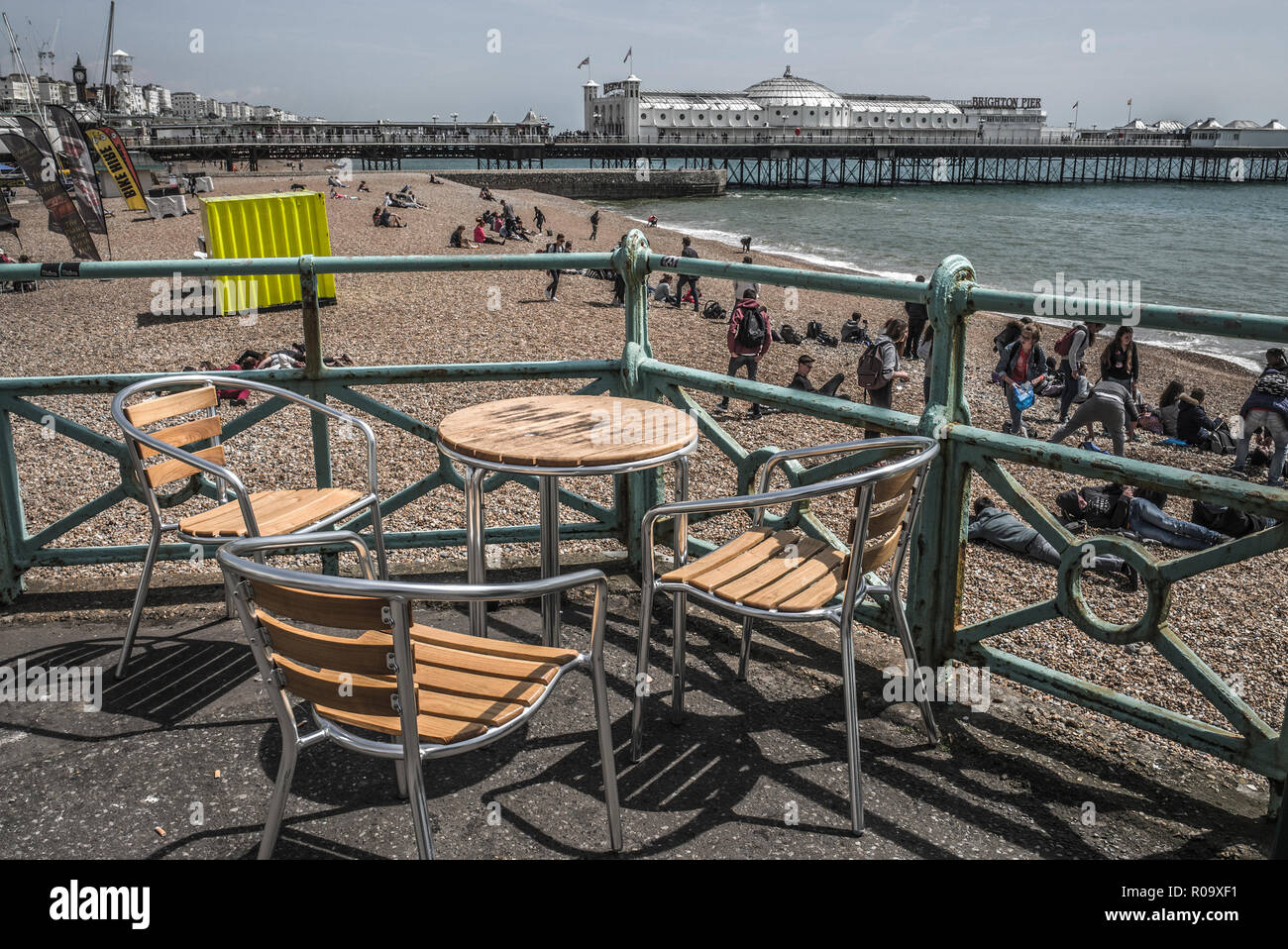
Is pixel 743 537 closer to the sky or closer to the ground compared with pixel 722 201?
closer to the ground

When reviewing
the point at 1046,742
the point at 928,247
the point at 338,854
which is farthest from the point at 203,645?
the point at 928,247

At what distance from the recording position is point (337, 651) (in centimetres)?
210

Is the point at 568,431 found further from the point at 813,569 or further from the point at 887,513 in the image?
the point at 887,513

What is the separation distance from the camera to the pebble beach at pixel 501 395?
6.22 meters

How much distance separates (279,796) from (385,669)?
528mm

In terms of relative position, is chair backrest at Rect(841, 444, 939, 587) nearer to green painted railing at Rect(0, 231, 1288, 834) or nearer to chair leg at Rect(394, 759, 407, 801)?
green painted railing at Rect(0, 231, 1288, 834)

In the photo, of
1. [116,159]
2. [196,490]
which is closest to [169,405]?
[196,490]

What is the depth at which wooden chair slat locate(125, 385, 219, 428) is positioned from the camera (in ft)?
11.5

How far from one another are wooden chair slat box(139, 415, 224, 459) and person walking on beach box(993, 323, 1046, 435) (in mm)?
10861

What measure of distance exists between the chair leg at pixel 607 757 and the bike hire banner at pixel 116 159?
2575 centimetres

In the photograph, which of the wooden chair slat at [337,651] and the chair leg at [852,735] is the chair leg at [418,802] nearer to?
the wooden chair slat at [337,651]
